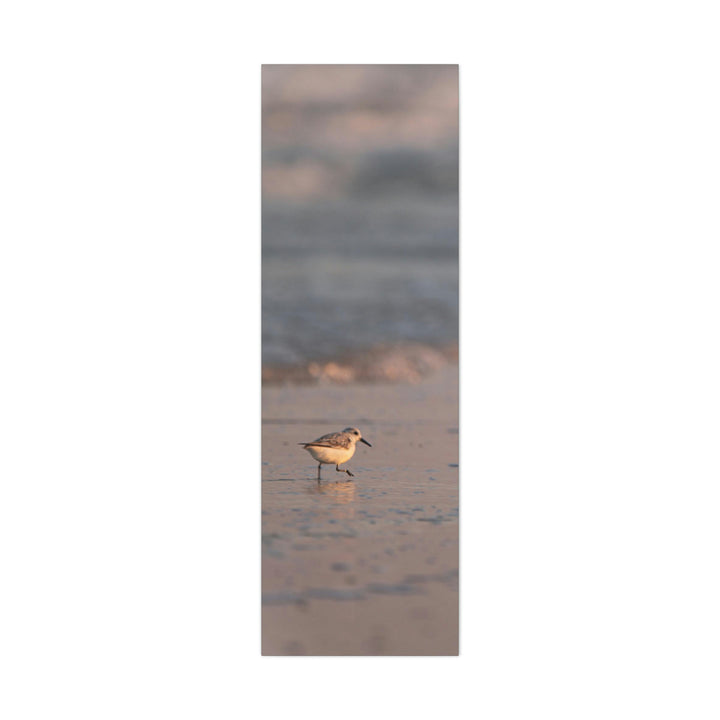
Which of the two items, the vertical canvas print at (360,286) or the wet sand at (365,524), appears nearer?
the wet sand at (365,524)

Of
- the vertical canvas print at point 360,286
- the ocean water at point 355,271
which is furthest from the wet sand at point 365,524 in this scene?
the ocean water at point 355,271

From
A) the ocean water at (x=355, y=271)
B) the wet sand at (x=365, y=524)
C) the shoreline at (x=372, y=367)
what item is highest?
the ocean water at (x=355, y=271)

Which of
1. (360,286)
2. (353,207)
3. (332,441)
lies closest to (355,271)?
(360,286)

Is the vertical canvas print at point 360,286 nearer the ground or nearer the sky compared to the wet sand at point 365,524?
nearer the sky

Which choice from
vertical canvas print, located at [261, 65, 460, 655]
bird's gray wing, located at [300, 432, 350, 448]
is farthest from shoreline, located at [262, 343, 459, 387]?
bird's gray wing, located at [300, 432, 350, 448]

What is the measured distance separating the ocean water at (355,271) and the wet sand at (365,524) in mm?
289

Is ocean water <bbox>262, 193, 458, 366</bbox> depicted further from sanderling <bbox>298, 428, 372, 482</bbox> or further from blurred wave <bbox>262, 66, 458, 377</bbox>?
sanderling <bbox>298, 428, 372, 482</bbox>

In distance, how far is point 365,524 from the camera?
5504 mm

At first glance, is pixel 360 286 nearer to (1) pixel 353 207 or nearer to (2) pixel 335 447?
(1) pixel 353 207

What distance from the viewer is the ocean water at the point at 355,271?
18.6 ft

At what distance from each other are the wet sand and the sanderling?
35mm

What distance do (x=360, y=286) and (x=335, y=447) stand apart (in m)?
0.87

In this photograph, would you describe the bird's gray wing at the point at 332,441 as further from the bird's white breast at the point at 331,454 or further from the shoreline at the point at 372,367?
the shoreline at the point at 372,367
